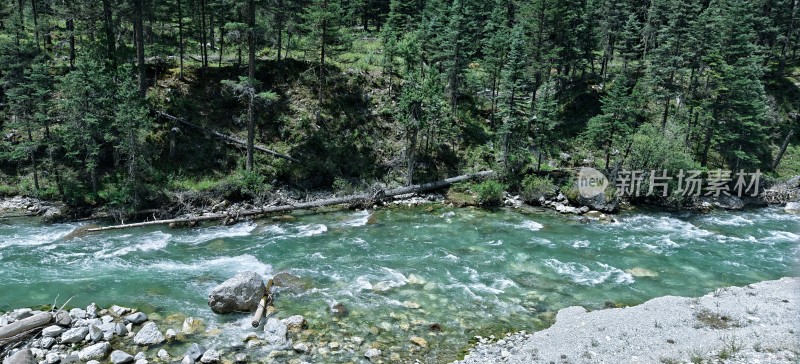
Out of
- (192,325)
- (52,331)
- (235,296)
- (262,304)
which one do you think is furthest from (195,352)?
(52,331)

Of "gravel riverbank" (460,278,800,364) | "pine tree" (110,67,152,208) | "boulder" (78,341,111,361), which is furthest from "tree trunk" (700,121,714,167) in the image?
"boulder" (78,341,111,361)

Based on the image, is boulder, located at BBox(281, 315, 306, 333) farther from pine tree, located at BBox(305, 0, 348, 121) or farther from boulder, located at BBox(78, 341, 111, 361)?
pine tree, located at BBox(305, 0, 348, 121)

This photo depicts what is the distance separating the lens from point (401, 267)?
72.6 feet

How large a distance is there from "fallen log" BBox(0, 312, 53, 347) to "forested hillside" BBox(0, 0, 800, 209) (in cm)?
1308

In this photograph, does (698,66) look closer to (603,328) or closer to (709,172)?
(709,172)

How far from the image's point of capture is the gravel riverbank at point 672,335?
13.6m

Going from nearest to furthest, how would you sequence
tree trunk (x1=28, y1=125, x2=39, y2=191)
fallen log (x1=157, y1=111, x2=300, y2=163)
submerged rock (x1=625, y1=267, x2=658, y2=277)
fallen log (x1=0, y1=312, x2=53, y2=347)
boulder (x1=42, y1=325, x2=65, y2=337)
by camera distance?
fallen log (x1=0, y1=312, x2=53, y2=347) < boulder (x1=42, y1=325, x2=65, y2=337) < submerged rock (x1=625, y1=267, x2=658, y2=277) < tree trunk (x1=28, y1=125, x2=39, y2=191) < fallen log (x1=157, y1=111, x2=300, y2=163)

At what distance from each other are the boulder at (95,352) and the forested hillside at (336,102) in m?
14.9

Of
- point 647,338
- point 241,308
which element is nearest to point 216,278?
point 241,308

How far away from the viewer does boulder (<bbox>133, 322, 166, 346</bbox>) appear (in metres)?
15.1

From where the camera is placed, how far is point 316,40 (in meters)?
37.3

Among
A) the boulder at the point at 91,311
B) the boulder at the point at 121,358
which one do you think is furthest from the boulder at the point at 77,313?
the boulder at the point at 121,358

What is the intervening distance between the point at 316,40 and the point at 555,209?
74.7ft

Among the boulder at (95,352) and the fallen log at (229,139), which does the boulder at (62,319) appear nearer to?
the boulder at (95,352)
